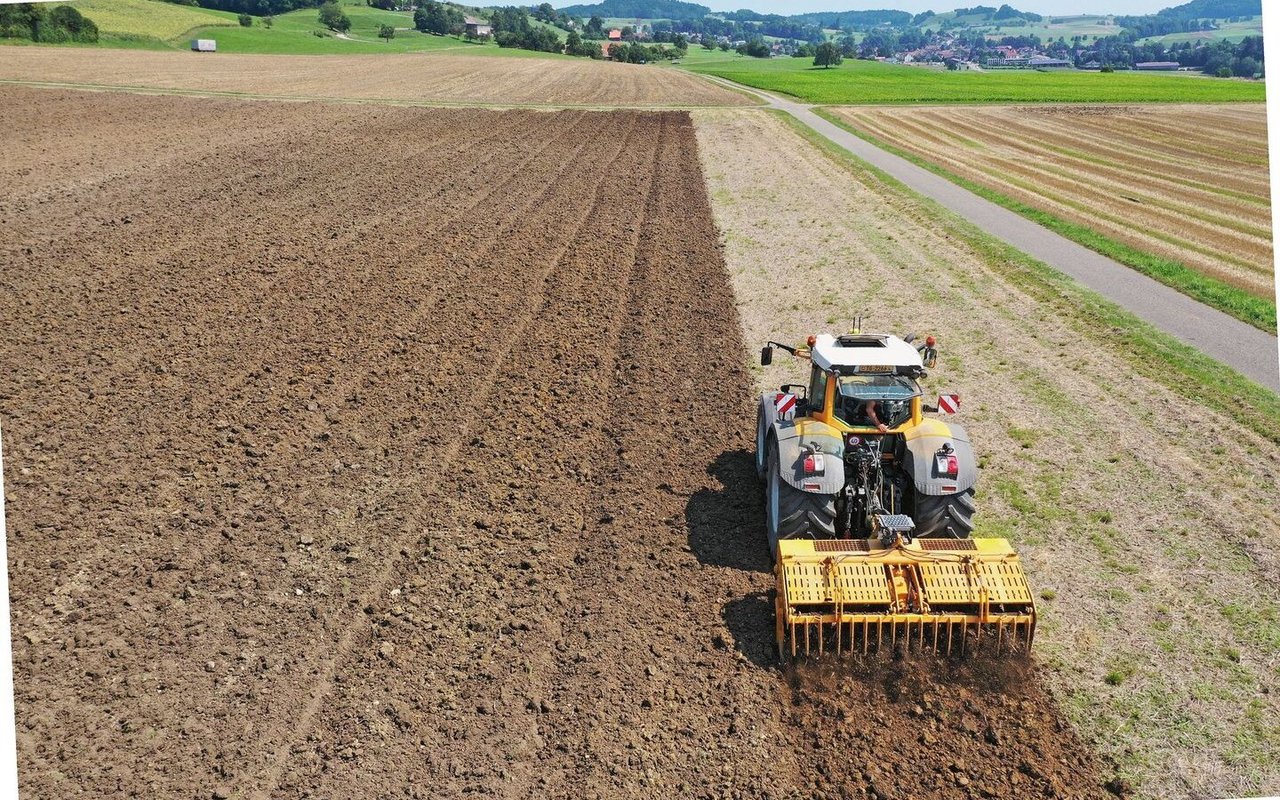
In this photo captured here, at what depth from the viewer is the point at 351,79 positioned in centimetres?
6278

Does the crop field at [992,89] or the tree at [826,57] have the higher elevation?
the tree at [826,57]

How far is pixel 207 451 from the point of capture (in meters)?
11.0

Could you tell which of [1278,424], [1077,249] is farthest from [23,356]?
[1077,249]

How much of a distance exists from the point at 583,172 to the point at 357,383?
60.2ft

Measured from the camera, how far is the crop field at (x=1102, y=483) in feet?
23.3

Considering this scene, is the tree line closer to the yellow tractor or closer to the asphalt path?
the asphalt path

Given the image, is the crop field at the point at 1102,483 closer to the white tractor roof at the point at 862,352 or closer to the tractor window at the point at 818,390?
the white tractor roof at the point at 862,352

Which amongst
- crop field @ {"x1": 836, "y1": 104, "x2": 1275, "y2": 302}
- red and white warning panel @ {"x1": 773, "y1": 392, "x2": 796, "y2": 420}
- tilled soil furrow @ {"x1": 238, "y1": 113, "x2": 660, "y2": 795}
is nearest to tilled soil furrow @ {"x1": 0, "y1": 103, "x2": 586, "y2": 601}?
tilled soil furrow @ {"x1": 238, "y1": 113, "x2": 660, "y2": 795}

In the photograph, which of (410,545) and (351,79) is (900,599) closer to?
(410,545)

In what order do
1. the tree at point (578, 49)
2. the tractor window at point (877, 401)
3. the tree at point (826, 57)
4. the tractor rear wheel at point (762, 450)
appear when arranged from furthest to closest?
the tree at point (578, 49), the tree at point (826, 57), the tractor rear wheel at point (762, 450), the tractor window at point (877, 401)

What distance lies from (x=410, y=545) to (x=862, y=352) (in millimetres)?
4736

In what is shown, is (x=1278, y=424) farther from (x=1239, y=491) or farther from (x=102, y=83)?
(x=102, y=83)

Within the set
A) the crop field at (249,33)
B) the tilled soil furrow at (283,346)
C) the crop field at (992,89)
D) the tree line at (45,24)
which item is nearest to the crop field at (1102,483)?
the tilled soil furrow at (283,346)

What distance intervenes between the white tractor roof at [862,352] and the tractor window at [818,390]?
0.11m
